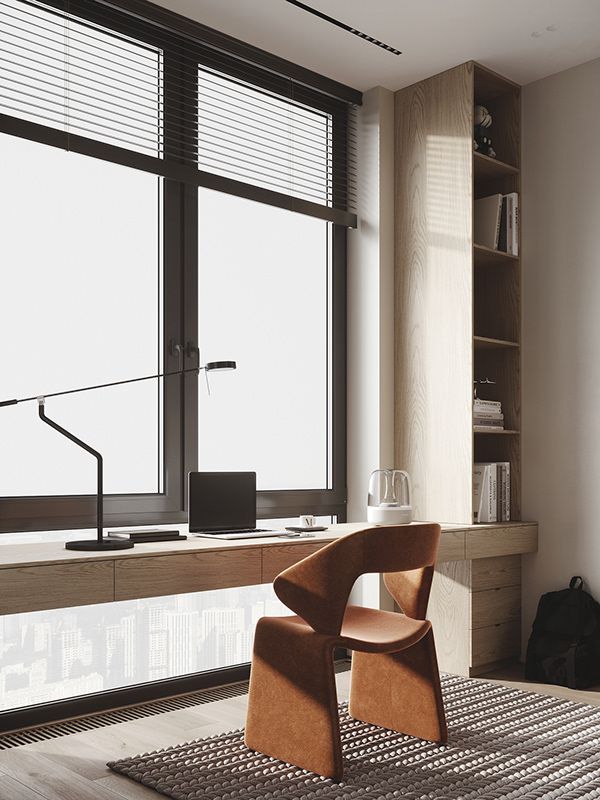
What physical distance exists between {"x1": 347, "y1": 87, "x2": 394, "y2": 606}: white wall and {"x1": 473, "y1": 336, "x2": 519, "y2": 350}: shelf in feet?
1.43

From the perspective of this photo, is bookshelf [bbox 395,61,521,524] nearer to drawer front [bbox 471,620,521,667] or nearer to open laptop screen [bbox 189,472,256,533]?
drawer front [bbox 471,620,521,667]

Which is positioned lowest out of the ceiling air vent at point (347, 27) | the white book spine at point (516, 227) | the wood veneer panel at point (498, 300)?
the wood veneer panel at point (498, 300)

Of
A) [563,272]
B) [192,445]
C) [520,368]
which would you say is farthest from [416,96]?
[192,445]

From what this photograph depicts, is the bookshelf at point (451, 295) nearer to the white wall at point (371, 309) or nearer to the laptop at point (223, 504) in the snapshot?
the white wall at point (371, 309)

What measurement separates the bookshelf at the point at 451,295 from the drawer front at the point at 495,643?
1.61 feet

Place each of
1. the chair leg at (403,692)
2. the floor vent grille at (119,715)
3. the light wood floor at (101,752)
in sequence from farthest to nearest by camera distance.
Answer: the floor vent grille at (119,715), the chair leg at (403,692), the light wood floor at (101,752)

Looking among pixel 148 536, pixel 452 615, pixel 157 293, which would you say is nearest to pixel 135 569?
pixel 148 536

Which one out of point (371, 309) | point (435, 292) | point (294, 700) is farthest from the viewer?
point (371, 309)

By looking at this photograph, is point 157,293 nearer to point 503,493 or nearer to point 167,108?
point 167,108

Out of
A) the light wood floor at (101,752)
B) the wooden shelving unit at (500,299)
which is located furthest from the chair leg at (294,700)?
the wooden shelving unit at (500,299)

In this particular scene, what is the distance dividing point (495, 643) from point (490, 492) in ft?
2.19

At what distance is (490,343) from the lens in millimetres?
→ 3984

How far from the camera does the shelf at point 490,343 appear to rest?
393cm

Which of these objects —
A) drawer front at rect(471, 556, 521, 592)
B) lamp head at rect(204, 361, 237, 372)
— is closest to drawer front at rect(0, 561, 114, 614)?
lamp head at rect(204, 361, 237, 372)
